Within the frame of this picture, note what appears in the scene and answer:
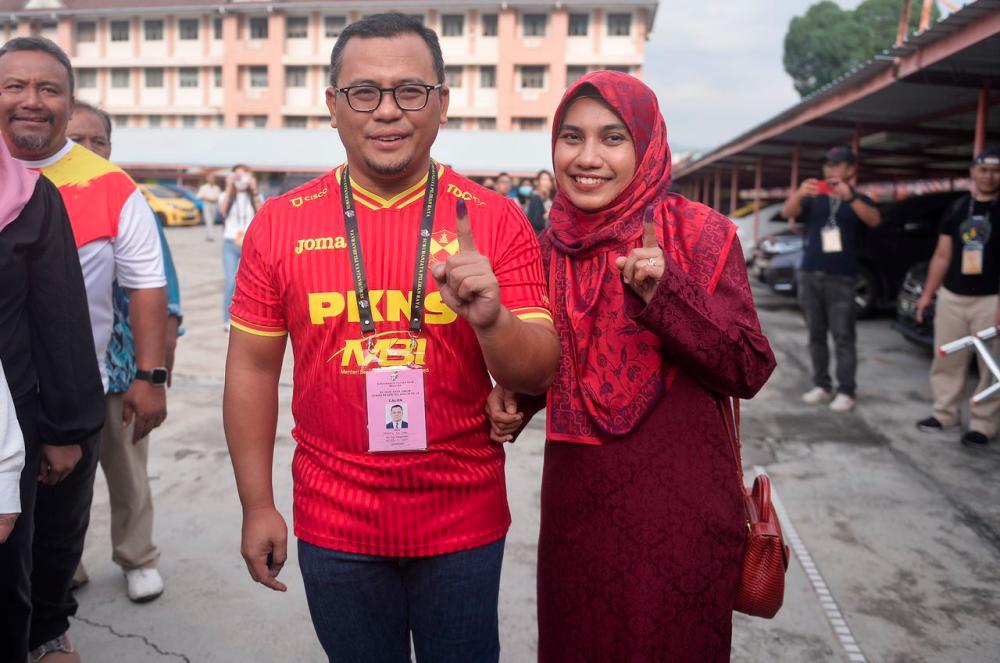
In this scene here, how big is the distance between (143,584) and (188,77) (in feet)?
148

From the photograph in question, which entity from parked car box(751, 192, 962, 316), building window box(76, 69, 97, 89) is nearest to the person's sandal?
parked car box(751, 192, 962, 316)

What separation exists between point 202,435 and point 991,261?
505 cm

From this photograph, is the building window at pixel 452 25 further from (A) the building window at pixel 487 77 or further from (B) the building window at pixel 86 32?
(B) the building window at pixel 86 32

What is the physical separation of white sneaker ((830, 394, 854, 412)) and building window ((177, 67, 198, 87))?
43610mm

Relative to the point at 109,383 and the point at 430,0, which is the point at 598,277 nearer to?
the point at 109,383

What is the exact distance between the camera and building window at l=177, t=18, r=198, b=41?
43.0 metres

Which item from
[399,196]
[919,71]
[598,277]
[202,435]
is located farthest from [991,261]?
[202,435]

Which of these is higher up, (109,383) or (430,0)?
(430,0)

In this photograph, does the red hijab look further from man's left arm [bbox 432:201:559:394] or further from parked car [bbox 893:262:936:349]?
parked car [bbox 893:262:936:349]

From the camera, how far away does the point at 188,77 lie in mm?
43375

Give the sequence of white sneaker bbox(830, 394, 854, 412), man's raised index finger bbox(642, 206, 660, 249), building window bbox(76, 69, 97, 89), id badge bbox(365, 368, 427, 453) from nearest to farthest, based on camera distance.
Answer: id badge bbox(365, 368, 427, 453) → man's raised index finger bbox(642, 206, 660, 249) → white sneaker bbox(830, 394, 854, 412) → building window bbox(76, 69, 97, 89)

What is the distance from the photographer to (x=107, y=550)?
12.0 feet

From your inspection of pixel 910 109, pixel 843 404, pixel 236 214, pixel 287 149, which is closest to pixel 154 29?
pixel 287 149

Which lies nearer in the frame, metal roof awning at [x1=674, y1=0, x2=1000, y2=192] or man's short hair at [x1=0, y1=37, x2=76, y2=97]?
man's short hair at [x1=0, y1=37, x2=76, y2=97]
